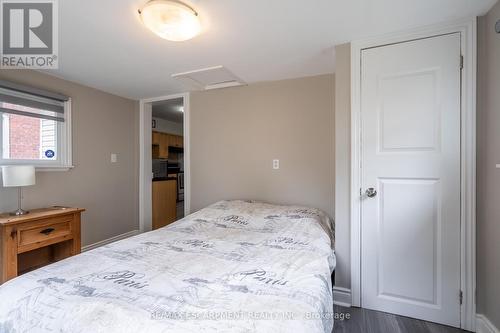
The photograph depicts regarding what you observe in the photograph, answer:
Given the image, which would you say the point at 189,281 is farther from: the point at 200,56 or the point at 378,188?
the point at 200,56

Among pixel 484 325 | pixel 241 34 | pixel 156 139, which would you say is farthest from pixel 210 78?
pixel 484 325

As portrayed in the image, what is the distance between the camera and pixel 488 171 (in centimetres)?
156

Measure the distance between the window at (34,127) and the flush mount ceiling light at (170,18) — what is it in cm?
193

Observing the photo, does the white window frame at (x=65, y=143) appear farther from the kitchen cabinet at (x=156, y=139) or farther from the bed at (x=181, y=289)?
the bed at (x=181, y=289)

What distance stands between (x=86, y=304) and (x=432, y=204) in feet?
7.07

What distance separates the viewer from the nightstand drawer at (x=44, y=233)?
2.16 m

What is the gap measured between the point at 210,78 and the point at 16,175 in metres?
2.10

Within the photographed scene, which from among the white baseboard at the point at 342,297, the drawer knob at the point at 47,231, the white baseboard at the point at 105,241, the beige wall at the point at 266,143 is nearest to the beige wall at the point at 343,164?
the white baseboard at the point at 342,297

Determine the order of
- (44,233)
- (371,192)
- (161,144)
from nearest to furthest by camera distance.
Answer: (371,192), (44,233), (161,144)

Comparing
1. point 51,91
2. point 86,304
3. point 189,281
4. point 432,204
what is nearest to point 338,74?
point 432,204

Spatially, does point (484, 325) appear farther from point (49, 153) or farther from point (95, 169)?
point (49, 153)

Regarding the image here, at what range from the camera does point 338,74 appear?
201 centimetres

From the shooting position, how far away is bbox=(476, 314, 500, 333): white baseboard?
1491 millimetres

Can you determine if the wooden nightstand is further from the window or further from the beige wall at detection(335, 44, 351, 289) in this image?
the beige wall at detection(335, 44, 351, 289)
